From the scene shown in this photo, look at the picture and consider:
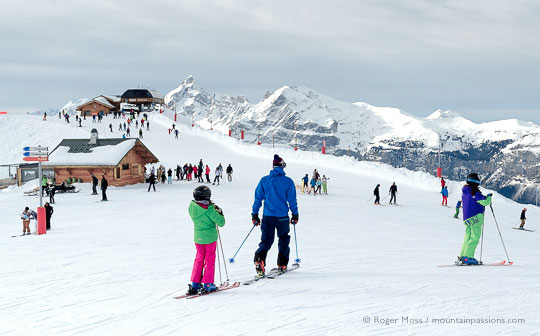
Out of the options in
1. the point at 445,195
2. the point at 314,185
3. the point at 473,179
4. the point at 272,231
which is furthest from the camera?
the point at 314,185

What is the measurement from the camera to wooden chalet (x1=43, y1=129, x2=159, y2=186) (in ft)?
92.3

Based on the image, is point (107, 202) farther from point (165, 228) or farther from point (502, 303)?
point (502, 303)

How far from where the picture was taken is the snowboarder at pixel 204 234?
20.1ft

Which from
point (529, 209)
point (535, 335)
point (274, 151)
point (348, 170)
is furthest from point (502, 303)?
point (274, 151)

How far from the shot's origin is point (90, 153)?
28891mm

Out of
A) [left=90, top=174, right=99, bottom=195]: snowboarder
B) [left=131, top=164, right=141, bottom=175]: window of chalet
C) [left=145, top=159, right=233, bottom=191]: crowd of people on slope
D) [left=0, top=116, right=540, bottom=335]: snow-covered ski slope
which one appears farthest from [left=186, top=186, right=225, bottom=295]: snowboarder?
[left=131, top=164, right=141, bottom=175]: window of chalet

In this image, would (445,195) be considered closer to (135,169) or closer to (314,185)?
(314,185)

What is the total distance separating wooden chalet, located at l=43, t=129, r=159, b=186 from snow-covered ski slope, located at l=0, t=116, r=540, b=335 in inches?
392

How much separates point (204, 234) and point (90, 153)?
25283 millimetres

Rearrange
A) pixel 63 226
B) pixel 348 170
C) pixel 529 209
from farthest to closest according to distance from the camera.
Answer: pixel 348 170
pixel 529 209
pixel 63 226

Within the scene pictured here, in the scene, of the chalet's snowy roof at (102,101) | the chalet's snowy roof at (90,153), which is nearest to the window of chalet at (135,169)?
the chalet's snowy roof at (90,153)

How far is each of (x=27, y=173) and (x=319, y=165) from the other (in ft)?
84.7

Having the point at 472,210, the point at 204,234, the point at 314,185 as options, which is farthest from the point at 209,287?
the point at 314,185

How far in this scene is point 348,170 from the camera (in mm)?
36906
